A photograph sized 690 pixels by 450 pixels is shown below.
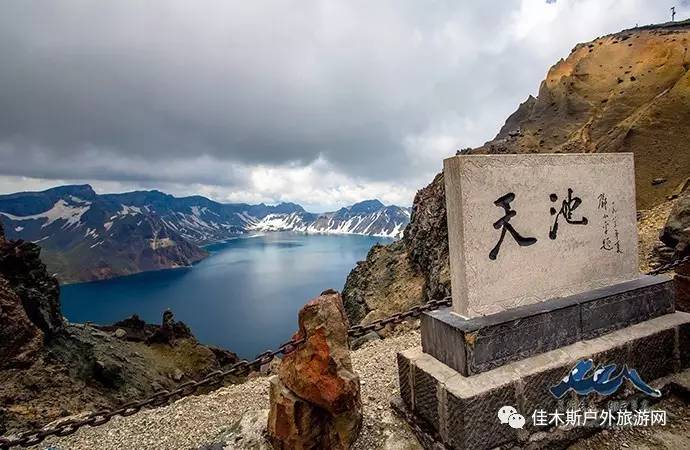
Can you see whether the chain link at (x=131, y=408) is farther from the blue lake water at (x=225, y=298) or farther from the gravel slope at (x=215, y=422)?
the blue lake water at (x=225, y=298)

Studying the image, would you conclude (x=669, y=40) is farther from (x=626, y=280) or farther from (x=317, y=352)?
(x=317, y=352)

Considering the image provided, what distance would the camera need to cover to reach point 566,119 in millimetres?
41188

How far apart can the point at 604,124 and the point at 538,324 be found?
41.0 meters

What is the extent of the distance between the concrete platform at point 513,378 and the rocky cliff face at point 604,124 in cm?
1080

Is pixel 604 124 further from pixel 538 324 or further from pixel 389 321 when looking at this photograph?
pixel 389 321

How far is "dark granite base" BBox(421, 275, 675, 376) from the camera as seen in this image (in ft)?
11.7

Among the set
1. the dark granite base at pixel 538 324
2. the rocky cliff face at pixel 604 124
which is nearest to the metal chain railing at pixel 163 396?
the dark granite base at pixel 538 324

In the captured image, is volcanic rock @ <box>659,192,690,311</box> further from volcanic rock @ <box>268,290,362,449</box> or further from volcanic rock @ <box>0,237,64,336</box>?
volcanic rock @ <box>0,237,64,336</box>

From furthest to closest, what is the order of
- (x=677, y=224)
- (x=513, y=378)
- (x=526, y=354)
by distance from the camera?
(x=677, y=224) < (x=526, y=354) < (x=513, y=378)

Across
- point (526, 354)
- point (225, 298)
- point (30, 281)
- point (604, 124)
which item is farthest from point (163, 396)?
point (225, 298)

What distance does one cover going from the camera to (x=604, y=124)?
35.5m

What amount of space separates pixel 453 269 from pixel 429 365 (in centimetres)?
108

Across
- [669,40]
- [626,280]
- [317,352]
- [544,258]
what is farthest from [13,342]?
[669,40]

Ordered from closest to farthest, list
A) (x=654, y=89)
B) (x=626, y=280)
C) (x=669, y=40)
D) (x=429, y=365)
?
(x=429, y=365), (x=626, y=280), (x=654, y=89), (x=669, y=40)
